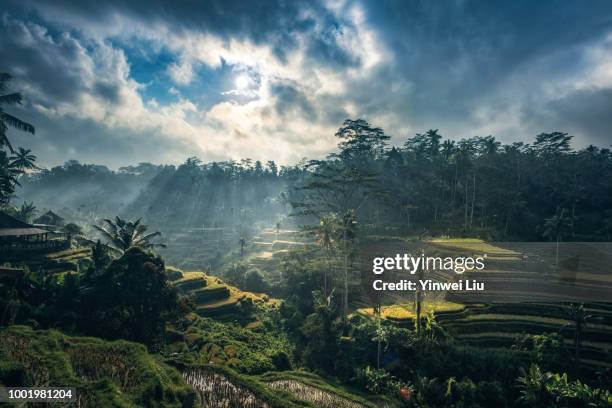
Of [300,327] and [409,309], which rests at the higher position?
[409,309]

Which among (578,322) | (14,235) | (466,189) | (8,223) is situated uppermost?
(466,189)

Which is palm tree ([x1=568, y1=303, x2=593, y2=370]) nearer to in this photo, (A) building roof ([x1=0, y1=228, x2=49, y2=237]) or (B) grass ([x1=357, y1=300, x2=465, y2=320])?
(B) grass ([x1=357, y1=300, x2=465, y2=320])

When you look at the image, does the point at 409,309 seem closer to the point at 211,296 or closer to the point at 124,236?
the point at 211,296

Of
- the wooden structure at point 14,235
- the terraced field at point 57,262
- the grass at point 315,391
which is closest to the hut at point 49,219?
the wooden structure at point 14,235

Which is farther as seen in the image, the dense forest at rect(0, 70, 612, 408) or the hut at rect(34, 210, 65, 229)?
the hut at rect(34, 210, 65, 229)

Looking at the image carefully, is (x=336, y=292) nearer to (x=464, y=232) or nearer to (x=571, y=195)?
(x=464, y=232)

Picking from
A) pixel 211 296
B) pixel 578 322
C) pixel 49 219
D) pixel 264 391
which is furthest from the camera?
pixel 49 219

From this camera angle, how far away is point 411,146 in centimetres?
8994

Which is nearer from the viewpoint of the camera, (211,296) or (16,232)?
(16,232)

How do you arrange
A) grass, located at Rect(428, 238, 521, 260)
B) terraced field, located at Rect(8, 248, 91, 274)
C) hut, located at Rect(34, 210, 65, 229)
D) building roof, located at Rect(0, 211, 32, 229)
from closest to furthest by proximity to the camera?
terraced field, located at Rect(8, 248, 91, 274)
building roof, located at Rect(0, 211, 32, 229)
grass, located at Rect(428, 238, 521, 260)
hut, located at Rect(34, 210, 65, 229)

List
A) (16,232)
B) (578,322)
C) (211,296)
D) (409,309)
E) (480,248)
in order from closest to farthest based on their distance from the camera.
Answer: (578,322), (16,232), (409,309), (211,296), (480,248)

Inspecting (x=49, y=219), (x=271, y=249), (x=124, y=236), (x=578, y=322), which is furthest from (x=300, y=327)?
(x=49, y=219)

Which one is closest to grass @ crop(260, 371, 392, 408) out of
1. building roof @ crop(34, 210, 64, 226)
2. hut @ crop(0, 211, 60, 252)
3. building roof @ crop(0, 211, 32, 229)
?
hut @ crop(0, 211, 60, 252)

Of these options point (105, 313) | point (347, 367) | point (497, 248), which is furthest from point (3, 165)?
point (497, 248)
